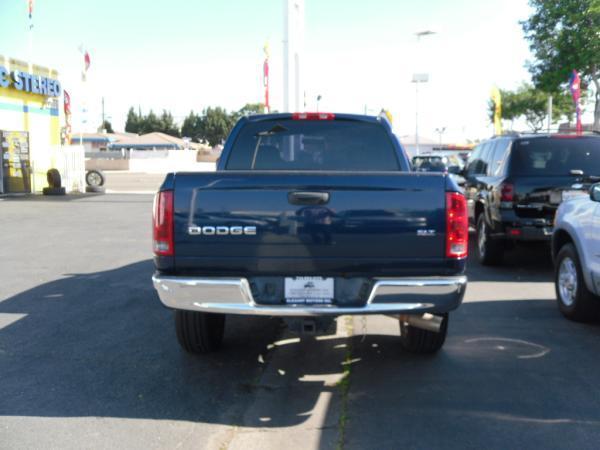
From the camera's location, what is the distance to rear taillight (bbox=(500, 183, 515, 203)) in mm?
9156

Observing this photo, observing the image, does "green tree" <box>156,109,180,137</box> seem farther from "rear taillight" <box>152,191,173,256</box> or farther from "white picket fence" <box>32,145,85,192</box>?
"rear taillight" <box>152,191,173,256</box>

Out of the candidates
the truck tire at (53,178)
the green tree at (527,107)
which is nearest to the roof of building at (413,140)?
the green tree at (527,107)

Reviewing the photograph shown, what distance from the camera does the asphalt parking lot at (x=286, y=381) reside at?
4.09 m

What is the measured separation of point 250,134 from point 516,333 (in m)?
3.04

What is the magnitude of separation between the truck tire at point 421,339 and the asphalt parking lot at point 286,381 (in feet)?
0.27

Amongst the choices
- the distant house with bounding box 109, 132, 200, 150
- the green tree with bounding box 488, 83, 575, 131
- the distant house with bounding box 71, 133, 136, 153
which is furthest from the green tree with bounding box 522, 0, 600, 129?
the distant house with bounding box 71, 133, 136, 153

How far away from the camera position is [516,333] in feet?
21.0

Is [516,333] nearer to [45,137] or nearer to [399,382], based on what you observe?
[399,382]

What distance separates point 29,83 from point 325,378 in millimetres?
21837

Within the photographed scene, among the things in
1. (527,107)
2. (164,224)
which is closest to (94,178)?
(164,224)

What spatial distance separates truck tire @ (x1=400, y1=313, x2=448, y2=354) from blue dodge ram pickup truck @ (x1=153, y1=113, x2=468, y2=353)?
97 cm

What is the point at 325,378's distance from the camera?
511cm

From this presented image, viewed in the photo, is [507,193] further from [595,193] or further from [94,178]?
[94,178]

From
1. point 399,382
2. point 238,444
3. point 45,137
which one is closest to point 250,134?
point 399,382
